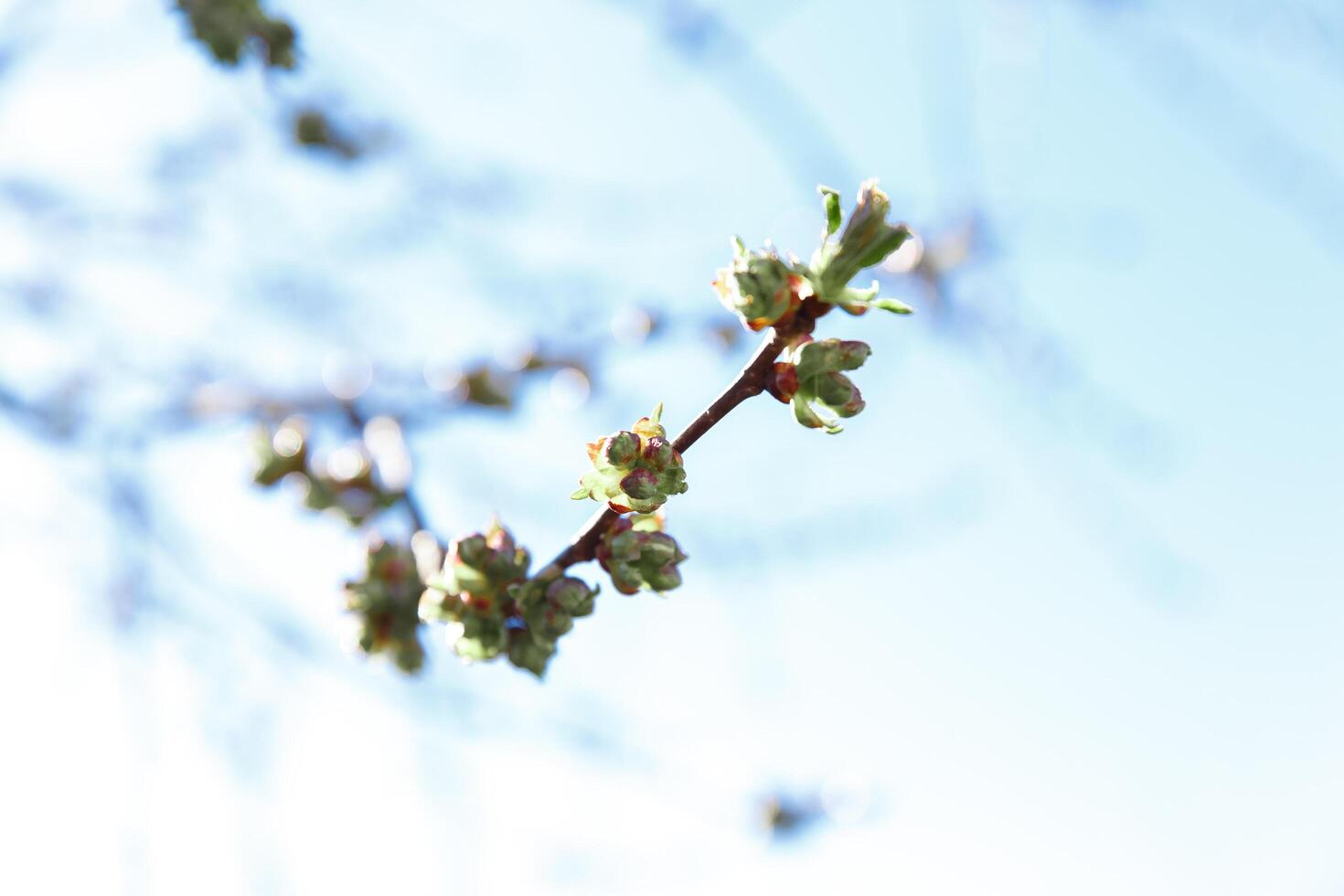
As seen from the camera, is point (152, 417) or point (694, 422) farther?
point (152, 417)

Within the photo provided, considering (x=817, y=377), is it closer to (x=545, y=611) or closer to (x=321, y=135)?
(x=545, y=611)

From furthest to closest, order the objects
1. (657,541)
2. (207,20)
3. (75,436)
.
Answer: (75,436) → (207,20) → (657,541)

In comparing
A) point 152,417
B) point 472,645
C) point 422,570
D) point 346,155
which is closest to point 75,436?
point 152,417

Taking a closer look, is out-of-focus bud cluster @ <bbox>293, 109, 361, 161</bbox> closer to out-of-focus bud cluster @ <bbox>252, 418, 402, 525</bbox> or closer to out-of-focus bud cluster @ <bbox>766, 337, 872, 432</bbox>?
out-of-focus bud cluster @ <bbox>252, 418, 402, 525</bbox>

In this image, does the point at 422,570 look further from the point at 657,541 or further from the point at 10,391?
the point at 10,391

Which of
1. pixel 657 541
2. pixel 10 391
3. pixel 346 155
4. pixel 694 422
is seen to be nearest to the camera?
pixel 694 422

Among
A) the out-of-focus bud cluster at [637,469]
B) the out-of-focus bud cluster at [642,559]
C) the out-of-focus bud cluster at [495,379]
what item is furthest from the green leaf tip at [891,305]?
the out-of-focus bud cluster at [495,379]
